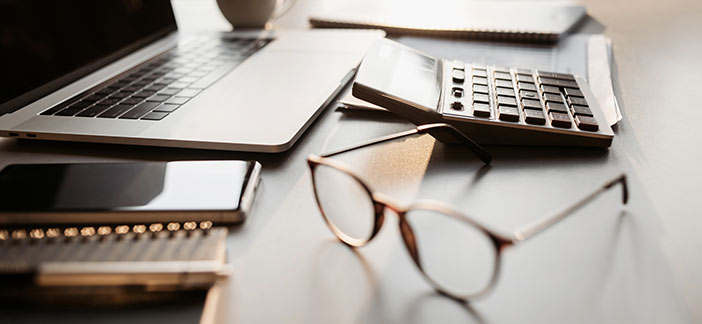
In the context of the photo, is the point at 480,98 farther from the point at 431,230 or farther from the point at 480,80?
the point at 431,230

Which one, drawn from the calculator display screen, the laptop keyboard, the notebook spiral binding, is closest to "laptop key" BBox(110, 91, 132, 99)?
the laptop keyboard

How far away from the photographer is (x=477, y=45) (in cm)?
93

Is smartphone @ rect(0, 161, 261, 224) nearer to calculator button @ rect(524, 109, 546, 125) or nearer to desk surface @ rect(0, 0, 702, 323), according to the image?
desk surface @ rect(0, 0, 702, 323)

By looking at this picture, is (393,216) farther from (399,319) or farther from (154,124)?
(154,124)

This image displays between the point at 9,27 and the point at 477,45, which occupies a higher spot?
the point at 9,27

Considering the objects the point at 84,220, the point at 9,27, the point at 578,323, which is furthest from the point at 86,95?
→ the point at 578,323

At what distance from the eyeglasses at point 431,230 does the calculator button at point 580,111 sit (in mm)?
140

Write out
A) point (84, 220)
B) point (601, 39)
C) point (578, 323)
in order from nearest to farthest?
point (578, 323)
point (84, 220)
point (601, 39)

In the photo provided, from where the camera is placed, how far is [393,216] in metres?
0.47

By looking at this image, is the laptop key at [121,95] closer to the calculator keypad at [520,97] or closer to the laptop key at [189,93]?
the laptop key at [189,93]

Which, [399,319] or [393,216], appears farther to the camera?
[393,216]

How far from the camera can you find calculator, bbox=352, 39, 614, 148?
0.55m

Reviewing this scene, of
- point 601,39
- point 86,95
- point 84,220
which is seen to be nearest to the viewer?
point 84,220

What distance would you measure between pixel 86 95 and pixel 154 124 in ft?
0.55
